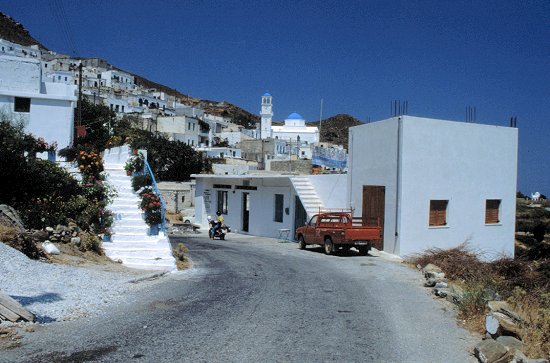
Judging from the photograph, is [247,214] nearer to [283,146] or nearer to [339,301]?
[339,301]

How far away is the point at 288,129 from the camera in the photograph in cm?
11912

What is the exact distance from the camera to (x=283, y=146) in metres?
91.6

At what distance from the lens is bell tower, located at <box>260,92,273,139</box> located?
12000cm

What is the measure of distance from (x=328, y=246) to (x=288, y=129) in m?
99.9

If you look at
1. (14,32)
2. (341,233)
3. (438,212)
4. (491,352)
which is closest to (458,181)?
(438,212)

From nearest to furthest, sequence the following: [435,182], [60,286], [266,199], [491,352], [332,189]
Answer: [491,352] → [60,286] → [435,182] → [332,189] → [266,199]

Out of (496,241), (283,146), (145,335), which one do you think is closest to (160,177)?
(283,146)

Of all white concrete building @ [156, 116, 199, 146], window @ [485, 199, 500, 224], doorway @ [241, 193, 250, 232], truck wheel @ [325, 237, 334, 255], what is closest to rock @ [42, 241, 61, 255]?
truck wheel @ [325, 237, 334, 255]

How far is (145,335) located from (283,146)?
84.7 metres

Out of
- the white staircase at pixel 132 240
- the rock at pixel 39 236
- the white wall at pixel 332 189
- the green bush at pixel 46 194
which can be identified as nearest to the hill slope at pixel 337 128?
the white wall at pixel 332 189

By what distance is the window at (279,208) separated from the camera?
95.8ft

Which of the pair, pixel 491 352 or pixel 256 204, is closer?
pixel 491 352

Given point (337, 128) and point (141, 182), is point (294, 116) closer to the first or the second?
point (337, 128)

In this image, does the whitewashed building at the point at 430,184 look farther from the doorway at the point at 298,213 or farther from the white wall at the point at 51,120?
the white wall at the point at 51,120
